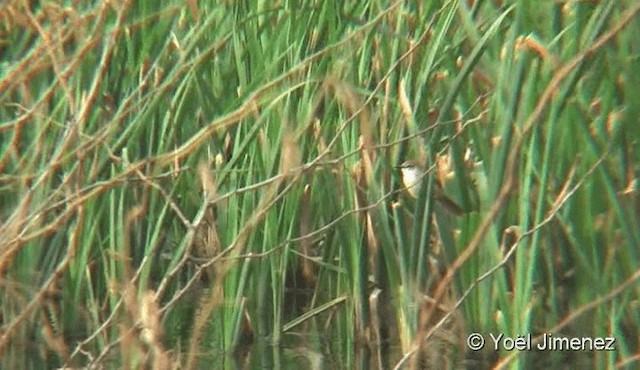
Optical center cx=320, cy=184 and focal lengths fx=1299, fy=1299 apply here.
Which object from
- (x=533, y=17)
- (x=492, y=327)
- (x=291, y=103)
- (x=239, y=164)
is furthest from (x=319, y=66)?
(x=492, y=327)

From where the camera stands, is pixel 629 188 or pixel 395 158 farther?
pixel 395 158

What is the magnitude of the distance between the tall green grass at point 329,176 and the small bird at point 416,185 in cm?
2

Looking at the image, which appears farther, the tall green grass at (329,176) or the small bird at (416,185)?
the small bird at (416,185)

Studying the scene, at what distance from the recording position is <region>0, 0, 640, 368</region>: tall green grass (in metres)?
2.70

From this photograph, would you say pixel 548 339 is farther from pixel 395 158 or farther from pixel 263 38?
pixel 263 38

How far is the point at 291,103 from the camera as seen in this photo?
3258 mm

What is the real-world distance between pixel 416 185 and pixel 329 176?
0.34m

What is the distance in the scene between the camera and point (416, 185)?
301 cm

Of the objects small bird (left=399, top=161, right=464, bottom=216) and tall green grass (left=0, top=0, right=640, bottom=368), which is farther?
small bird (left=399, top=161, right=464, bottom=216)

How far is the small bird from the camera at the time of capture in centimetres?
304

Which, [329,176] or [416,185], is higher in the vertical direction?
[329,176]

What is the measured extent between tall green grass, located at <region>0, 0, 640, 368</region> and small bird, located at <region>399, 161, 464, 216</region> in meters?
0.02

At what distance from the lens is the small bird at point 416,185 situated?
304 cm

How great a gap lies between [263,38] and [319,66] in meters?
0.30
